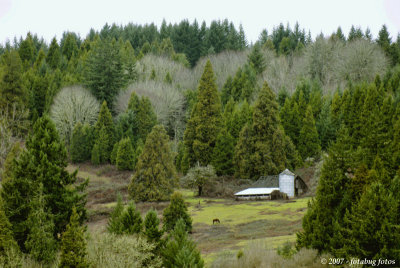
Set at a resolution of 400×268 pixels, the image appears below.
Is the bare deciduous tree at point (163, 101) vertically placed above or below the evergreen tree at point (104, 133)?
above

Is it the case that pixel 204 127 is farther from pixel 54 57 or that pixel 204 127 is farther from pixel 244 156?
pixel 54 57

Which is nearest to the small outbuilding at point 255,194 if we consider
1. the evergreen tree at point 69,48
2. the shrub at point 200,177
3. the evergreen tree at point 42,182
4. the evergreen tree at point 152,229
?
the shrub at point 200,177

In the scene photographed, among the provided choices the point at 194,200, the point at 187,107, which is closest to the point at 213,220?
the point at 194,200

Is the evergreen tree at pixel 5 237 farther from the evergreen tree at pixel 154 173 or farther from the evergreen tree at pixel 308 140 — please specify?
the evergreen tree at pixel 308 140

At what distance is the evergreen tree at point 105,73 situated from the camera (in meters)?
69.5

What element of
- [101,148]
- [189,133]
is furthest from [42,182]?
[101,148]

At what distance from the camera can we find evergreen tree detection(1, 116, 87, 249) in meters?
23.1

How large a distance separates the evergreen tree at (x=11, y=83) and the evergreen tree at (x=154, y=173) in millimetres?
31305

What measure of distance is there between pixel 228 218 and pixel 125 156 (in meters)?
25.6

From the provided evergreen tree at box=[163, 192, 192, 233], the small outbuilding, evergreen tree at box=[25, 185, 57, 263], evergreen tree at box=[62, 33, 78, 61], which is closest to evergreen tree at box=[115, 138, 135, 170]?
the small outbuilding

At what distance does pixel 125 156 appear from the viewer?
57969 millimetres

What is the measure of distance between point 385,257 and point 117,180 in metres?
40.7

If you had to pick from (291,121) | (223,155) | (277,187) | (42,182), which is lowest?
(277,187)

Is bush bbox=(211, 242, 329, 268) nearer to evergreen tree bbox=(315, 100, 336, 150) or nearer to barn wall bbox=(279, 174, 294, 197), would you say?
barn wall bbox=(279, 174, 294, 197)
